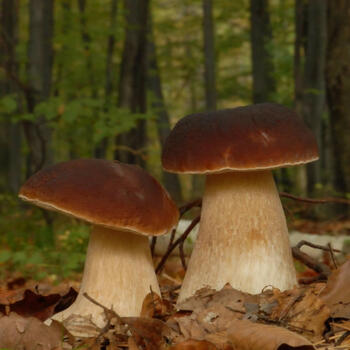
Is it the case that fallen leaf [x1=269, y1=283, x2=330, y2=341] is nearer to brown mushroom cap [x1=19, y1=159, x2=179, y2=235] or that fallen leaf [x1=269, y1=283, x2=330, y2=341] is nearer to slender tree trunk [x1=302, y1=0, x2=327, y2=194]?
brown mushroom cap [x1=19, y1=159, x2=179, y2=235]

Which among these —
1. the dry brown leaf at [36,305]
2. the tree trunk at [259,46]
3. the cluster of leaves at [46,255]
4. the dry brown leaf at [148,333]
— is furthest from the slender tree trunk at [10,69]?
the tree trunk at [259,46]

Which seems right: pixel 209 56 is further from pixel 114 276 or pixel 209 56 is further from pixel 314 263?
pixel 114 276

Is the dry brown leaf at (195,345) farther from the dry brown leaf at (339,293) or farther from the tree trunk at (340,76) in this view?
the tree trunk at (340,76)

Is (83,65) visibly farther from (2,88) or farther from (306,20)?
(306,20)

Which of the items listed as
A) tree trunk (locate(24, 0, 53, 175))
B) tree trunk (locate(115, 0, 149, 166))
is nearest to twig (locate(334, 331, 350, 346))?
tree trunk (locate(24, 0, 53, 175))

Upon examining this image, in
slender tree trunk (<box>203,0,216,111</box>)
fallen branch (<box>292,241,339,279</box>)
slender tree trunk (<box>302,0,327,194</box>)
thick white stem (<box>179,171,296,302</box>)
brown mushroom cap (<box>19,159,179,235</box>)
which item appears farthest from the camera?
slender tree trunk (<box>203,0,216,111</box>)
